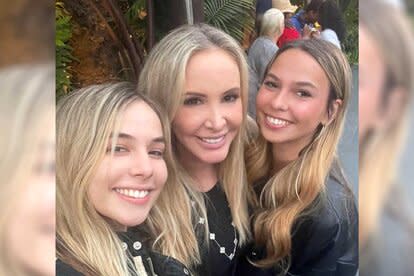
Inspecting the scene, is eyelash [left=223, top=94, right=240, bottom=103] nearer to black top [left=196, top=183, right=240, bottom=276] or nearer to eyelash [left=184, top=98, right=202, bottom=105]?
eyelash [left=184, top=98, right=202, bottom=105]

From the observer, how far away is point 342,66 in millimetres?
3607

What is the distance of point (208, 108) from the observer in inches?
138

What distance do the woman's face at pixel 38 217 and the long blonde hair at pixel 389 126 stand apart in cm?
146

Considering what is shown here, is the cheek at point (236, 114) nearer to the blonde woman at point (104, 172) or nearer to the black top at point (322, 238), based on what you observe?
the blonde woman at point (104, 172)

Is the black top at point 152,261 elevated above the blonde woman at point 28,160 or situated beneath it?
situated beneath

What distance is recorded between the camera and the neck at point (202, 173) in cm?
358

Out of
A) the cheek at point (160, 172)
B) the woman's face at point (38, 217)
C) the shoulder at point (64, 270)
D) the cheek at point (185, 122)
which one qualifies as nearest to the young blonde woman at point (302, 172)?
the cheek at point (185, 122)

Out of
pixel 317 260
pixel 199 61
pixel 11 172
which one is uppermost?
pixel 199 61

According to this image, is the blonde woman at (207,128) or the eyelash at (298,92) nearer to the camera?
the blonde woman at (207,128)

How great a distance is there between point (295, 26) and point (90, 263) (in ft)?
4.70

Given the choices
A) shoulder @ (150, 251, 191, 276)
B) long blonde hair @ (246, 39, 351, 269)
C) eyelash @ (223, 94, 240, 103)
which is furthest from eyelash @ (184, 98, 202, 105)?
shoulder @ (150, 251, 191, 276)

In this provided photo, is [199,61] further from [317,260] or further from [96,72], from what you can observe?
[317,260]

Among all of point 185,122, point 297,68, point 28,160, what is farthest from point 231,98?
point 28,160

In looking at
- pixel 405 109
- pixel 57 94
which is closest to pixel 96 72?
pixel 57 94
